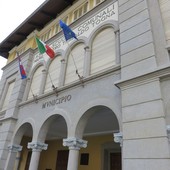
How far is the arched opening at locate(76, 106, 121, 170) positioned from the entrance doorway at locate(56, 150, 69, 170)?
1.55 metres

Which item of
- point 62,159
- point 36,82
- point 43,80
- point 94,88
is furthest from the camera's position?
point 62,159

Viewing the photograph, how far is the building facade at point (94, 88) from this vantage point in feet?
17.3

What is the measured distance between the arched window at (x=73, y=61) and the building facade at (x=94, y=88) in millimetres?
58

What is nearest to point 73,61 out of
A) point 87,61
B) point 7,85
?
point 87,61

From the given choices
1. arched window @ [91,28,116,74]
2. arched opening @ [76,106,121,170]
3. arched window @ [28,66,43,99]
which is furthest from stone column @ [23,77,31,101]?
arched window @ [91,28,116,74]

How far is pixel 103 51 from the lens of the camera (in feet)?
27.5

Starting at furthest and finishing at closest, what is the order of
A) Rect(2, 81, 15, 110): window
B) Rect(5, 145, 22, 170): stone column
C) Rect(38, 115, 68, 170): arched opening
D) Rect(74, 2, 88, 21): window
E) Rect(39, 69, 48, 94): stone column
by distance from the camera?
1. Rect(2, 81, 15, 110): window
2. Rect(38, 115, 68, 170): arched opening
3. Rect(74, 2, 88, 21): window
4. Rect(39, 69, 48, 94): stone column
5. Rect(5, 145, 22, 170): stone column

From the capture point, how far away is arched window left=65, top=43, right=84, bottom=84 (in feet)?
30.1

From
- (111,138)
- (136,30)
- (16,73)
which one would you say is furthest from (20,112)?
(136,30)

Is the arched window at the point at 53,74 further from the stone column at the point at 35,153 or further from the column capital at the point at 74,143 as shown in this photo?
the column capital at the point at 74,143

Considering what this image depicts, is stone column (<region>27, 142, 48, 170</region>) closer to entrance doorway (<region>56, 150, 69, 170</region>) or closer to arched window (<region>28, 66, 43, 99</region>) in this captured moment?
arched window (<region>28, 66, 43, 99</region>)

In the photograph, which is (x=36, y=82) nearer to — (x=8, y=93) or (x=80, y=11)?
(x=8, y=93)

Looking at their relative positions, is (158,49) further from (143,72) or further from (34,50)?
(34,50)

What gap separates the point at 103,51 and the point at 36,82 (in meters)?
5.29
